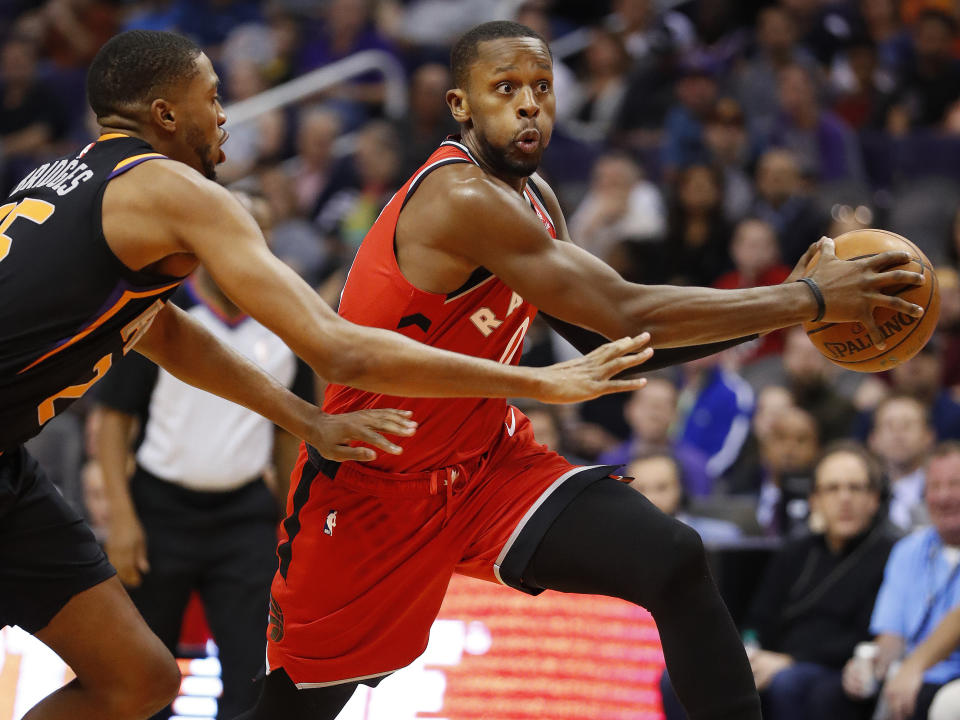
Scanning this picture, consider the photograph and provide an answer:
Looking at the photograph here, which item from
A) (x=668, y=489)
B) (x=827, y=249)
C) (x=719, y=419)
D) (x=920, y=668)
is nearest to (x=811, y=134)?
(x=719, y=419)

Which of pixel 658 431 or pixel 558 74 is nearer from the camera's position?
pixel 658 431

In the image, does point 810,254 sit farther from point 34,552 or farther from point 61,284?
point 34,552

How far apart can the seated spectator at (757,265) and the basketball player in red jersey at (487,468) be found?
521 cm

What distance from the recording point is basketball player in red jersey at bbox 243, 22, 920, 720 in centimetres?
378

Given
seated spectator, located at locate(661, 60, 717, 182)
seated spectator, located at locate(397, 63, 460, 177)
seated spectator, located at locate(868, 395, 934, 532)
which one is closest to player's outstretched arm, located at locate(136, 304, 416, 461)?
seated spectator, located at locate(868, 395, 934, 532)

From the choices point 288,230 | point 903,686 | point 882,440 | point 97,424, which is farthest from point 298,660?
point 288,230

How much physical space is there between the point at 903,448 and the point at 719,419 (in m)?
1.55

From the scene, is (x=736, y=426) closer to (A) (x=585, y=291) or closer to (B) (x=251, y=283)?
(A) (x=585, y=291)

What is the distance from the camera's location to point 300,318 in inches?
131

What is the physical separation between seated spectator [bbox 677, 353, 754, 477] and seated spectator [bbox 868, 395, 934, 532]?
1.23m

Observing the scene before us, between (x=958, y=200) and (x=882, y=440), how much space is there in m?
3.02

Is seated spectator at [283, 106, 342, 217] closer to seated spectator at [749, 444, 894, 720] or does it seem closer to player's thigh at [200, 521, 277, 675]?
seated spectator at [749, 444, 894, 720]

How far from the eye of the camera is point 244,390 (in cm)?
414

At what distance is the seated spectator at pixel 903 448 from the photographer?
7.48 metres
